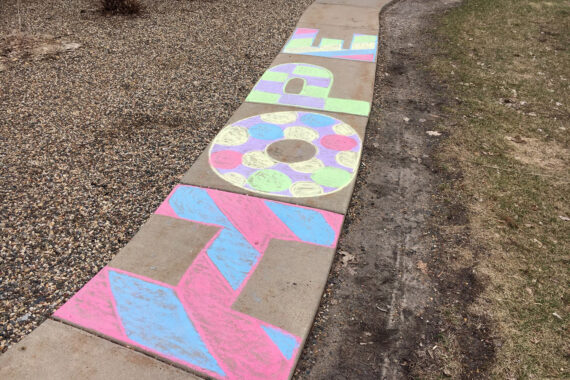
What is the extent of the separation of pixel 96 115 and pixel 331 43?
449 cm

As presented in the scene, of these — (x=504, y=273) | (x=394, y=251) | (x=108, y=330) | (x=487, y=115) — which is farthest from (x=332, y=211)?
(x=487, y=115)

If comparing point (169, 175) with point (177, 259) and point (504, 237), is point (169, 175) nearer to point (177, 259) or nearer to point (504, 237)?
point (177, 259)

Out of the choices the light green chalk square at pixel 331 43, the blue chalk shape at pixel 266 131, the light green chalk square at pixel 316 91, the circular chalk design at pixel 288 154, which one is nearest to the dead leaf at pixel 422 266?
the circular chalk design at pixel 288 154

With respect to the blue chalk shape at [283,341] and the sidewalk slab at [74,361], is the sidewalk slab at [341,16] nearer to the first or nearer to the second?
the blue chalk shape at [283,341]

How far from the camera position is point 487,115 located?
6039 mm

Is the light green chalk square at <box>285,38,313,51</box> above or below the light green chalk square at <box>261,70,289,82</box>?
above

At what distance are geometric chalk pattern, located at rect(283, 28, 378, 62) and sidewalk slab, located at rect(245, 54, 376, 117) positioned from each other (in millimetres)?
200

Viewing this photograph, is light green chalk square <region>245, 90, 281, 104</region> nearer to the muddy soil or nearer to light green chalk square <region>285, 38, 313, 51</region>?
the muddy soil

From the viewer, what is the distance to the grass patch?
11.0 feet

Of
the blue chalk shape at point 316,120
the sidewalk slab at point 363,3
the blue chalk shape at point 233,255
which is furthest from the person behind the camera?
the sidewalk slab at point 363,3

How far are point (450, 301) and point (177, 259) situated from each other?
A: 2.34m

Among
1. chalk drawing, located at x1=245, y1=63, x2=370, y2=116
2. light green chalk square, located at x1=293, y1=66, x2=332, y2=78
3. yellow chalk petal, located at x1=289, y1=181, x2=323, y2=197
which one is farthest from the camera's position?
light green chalk square, located at x1=293, y1=66, x2=332, y2=78

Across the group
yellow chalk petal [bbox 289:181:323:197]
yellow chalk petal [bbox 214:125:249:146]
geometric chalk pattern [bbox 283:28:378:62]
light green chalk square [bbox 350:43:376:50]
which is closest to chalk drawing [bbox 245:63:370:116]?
geometric chalk pattern [bbox 283:28:378:62]

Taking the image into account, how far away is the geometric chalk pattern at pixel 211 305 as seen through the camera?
3.03 m
